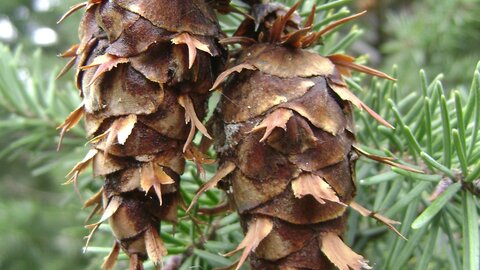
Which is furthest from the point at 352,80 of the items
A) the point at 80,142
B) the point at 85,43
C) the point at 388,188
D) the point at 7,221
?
the point at 7,221

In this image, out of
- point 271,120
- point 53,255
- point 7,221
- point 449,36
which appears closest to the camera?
point 271,120

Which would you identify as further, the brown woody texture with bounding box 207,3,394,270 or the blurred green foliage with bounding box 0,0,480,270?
the blurred green foliage with bounding box 0,0,480,270

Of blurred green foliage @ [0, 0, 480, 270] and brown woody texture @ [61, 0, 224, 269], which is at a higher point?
brown woody texture @ [61, 0, 224, 269]

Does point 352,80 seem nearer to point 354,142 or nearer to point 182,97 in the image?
point 354,142

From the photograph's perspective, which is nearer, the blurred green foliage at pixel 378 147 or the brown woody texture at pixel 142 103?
the brown woody texture at pixel 142 103

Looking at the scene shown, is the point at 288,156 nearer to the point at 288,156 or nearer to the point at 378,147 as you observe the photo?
the point at 288,156
